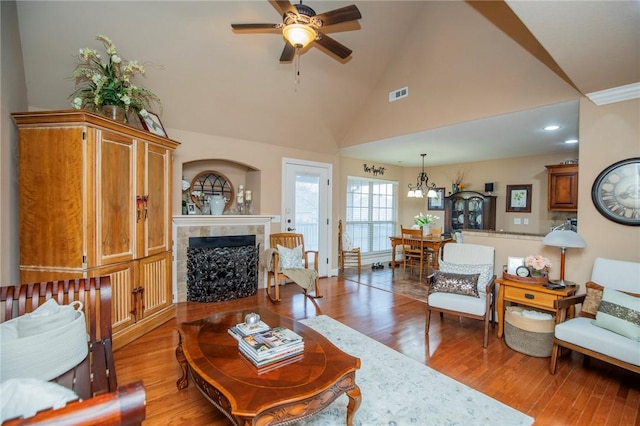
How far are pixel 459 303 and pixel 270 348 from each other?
84.5 inches

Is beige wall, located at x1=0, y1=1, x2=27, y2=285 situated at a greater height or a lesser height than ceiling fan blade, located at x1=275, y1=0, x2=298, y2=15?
lesser

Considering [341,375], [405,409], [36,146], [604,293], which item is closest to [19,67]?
[36,146]

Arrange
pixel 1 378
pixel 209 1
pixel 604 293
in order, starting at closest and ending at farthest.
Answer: pixel 1 378 < pixel 604 293 < pixel 209 1

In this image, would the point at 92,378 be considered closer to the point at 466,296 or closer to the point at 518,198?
the point at 466,296

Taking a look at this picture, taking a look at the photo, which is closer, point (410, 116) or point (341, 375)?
point (341, 375)

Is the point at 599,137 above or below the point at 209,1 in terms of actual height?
below

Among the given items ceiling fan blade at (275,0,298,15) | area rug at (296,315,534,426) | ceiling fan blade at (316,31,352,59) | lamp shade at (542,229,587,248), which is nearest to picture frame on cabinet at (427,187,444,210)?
lamp shade at (542,229,587,248)

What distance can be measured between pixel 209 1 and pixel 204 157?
1.98m

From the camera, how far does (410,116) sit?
4.46 meters

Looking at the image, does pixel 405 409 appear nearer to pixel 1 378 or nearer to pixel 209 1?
pixel 1 378

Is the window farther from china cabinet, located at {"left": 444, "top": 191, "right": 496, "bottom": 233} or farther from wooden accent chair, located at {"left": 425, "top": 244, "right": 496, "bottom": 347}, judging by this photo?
wooden accent chair, located at {"left": 425, "top": 244, "right": 496, "bottom": 347}

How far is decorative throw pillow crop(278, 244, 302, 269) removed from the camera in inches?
172

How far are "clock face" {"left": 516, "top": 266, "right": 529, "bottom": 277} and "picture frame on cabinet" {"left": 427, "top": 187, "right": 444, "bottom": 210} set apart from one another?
4.54 metres

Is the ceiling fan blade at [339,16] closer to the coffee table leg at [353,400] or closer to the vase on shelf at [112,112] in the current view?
the vase on shelf at [112,112]
